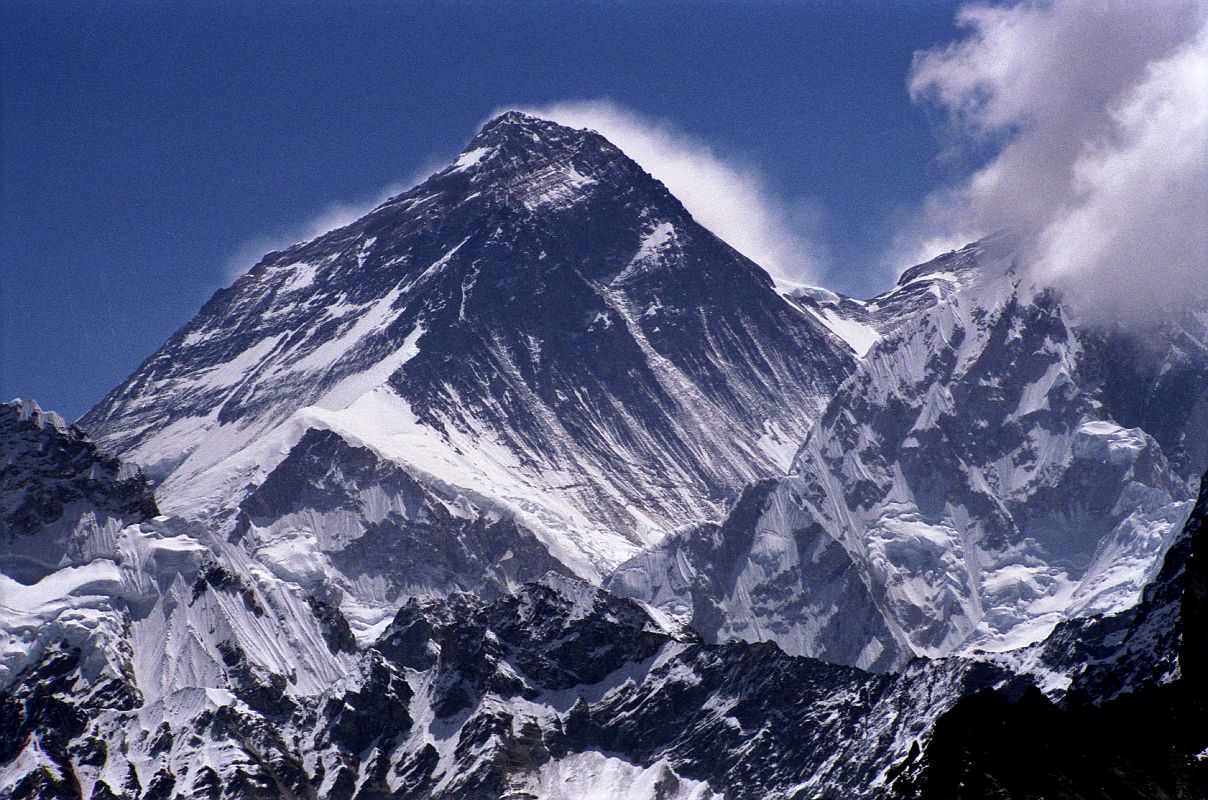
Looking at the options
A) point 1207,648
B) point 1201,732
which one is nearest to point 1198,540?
point 1207,648

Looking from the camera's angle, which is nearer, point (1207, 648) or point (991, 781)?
point (991, 781)

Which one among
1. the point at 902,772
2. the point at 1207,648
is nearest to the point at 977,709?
the point at 902,772

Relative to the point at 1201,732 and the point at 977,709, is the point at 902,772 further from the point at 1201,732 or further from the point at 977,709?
the point at 1201,732

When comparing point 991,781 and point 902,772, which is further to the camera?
point 902,772

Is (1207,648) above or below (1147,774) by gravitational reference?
above

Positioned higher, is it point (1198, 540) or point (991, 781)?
point (1198, 540)

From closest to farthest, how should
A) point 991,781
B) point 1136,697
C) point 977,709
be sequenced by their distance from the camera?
1. point 991,781
2. point 977,709
3. point 1136,697

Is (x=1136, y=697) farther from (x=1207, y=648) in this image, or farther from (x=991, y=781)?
(x=991, y=781)

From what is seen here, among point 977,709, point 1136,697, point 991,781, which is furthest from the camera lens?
point 1136,697

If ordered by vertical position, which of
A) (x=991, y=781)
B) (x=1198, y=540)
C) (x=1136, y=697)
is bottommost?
(x=991, y=781)
